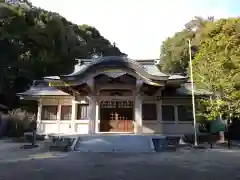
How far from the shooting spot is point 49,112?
67.5 feet

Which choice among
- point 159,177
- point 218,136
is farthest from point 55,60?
point 159,177

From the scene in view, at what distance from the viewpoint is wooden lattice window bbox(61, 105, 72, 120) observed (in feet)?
66.5

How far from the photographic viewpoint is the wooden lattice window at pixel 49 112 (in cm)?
2048

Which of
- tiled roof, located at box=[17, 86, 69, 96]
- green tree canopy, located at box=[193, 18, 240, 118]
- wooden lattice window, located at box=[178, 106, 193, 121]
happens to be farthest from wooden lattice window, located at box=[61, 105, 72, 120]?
green tree canopy, located at box=[193, 18, 240, 118]

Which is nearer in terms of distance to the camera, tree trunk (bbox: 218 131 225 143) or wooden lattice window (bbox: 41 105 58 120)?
tree trunk (bbox: 218 131 225 143)

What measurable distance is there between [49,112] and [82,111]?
108 inches

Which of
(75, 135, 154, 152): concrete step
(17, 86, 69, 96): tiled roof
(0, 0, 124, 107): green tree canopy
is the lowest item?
(75, 135, 154, 152): concrete step

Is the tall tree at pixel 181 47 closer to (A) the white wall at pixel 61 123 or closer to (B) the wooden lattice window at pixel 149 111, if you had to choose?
(B) the wooden lattice window at pixel 149 111

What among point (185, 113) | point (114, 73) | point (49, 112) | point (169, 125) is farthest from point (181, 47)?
point (49, 112)

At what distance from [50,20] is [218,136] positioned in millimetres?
23663

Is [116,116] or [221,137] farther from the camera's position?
[116,116]

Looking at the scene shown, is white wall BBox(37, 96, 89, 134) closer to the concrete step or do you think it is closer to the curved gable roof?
the curved gable roof

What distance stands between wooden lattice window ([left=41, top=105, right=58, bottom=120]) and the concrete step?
19.3ft

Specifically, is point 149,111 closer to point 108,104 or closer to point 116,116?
point 116,116
